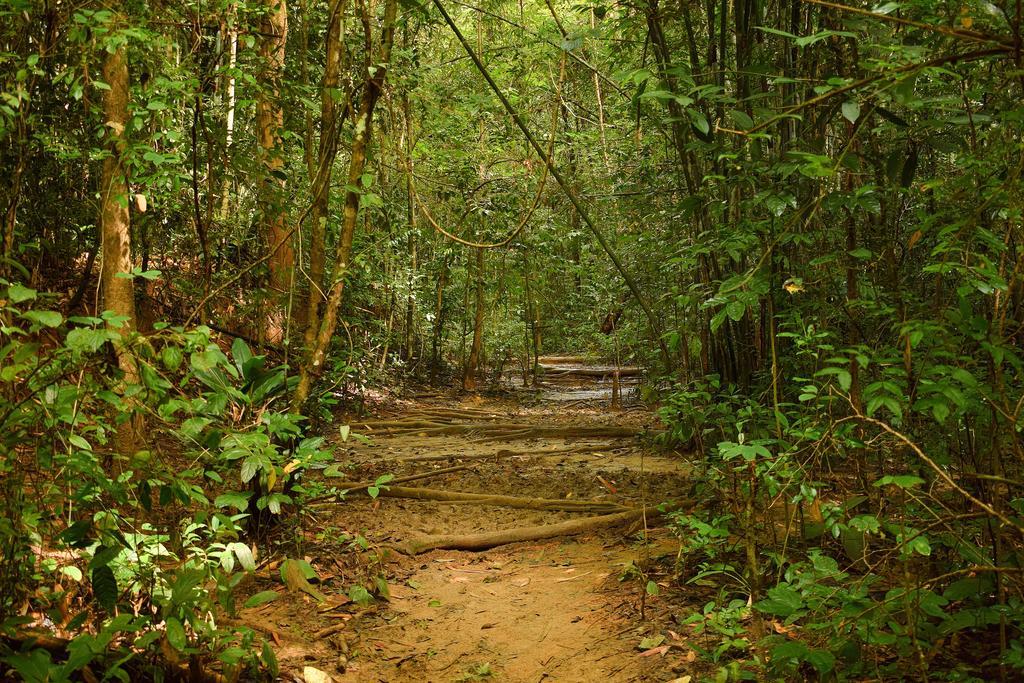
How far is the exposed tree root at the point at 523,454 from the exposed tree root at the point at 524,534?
236 cm

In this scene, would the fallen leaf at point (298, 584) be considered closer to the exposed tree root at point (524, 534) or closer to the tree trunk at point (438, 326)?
the exposed tree root at point (524, 534)

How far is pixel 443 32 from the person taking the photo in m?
12.0

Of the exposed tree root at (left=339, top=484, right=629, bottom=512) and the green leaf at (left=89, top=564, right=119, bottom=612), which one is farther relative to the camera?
the exposed tree root at (left=339, top=484, right=629, bottom=512)

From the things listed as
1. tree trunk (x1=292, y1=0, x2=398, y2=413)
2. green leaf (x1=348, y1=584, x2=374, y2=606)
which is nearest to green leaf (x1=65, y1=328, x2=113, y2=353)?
tree trunk (x1=292, y1=0, x2=398, y2=413)

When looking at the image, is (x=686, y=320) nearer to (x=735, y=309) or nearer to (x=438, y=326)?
(x=735, y=309)

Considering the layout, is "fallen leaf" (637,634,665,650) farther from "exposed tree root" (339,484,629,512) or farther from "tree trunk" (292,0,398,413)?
"tree trunk" (292,0,398,413)

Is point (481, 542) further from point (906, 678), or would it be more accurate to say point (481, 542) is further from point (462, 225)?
point (462, 225)

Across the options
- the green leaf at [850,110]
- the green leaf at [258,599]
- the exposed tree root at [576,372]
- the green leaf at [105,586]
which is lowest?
the exposed tree root at [576,372]

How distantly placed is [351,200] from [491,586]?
244cm

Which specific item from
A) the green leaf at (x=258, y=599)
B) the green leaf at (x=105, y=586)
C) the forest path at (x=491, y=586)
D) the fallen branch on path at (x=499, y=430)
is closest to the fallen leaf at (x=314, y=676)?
the forest path at (x=491, y=586)

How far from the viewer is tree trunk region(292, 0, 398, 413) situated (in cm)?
420

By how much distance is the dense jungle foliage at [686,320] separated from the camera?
2363mm

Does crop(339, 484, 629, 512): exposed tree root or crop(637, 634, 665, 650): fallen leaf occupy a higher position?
crop(339, 484, 629, 512): exposed tree root

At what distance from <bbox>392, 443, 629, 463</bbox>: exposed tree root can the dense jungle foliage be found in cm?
106
